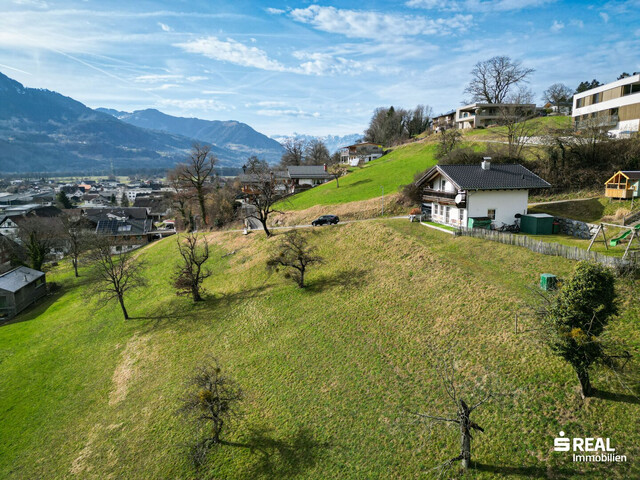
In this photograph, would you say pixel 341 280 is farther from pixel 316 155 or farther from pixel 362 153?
pixel 316 155

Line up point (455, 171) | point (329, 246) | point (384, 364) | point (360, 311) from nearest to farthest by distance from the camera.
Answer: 1. point (384, 364)
2. point (360, 311)
3. point (455, 171)
4. point (329, 246)

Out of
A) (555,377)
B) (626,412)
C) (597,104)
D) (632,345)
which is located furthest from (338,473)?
(597,104)

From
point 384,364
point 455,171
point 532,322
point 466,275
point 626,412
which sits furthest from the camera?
point 455,171

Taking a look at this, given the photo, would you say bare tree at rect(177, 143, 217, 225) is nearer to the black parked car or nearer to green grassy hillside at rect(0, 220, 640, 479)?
the black parked car

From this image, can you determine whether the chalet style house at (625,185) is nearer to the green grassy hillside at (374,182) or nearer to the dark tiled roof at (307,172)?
the green grassy hillside at (374,182)

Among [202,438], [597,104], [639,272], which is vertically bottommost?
[202,438]

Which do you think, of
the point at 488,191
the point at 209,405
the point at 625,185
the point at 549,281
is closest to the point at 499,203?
the point at 488,191

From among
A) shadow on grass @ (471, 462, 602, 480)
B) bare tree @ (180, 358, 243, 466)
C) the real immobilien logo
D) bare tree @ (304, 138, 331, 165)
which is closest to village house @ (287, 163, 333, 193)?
bare tree @ (304, 138, 331, 165)

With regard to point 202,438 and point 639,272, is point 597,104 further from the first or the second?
point 202,438
